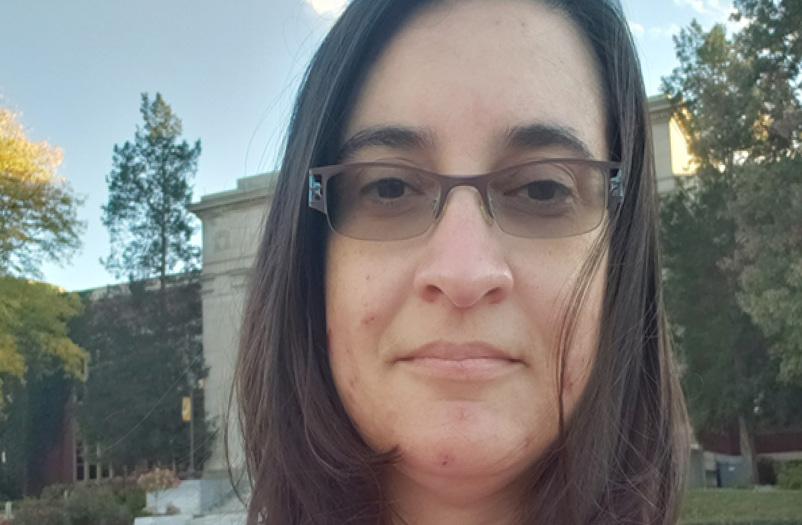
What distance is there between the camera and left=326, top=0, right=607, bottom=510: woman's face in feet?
2.78

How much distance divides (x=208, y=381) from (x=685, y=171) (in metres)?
16.7

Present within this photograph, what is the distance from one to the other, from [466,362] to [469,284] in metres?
0.10

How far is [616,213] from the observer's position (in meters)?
1.01

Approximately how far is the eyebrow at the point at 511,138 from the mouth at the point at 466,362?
0.92ft

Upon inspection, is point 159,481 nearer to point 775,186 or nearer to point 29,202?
point 29,202

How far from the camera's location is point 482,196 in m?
0.91

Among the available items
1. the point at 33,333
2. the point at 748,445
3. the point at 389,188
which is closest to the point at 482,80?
the point at 389,188

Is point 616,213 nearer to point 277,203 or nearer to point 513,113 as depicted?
point 513,113

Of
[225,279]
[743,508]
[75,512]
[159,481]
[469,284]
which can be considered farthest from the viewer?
[159,481]

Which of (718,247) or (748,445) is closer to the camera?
(718,247)

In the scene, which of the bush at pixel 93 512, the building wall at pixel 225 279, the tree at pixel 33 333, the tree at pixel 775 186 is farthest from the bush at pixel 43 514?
the tree at pixel 775 186

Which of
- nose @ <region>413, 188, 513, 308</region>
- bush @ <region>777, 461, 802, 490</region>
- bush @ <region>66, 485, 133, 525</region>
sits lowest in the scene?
bush @ <region>777, 461, 802, 490</region>

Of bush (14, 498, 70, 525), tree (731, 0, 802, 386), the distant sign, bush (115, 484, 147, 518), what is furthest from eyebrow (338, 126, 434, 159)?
the distant sign

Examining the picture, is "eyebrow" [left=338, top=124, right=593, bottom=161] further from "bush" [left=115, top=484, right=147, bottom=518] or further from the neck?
"bush" [left=115, top=484, right=147, bottom=518]
